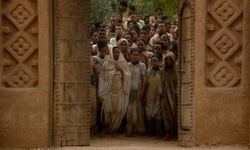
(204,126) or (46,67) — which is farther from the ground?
(46,67)

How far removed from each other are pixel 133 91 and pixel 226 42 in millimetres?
2603

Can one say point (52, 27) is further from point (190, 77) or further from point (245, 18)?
point (245, 18)

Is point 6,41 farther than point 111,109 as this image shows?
No

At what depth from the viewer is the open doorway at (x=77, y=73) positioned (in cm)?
1197

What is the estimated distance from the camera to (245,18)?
11680mm

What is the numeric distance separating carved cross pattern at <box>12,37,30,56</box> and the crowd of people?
2.13m

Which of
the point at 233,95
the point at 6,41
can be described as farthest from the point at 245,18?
the point at 6,41

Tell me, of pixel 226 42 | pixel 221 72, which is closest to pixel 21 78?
pixel 221 72

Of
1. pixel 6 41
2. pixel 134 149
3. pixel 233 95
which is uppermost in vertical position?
pixel 6 41

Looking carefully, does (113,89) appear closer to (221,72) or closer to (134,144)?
(134,144)

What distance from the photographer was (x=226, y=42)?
1178 centimetres

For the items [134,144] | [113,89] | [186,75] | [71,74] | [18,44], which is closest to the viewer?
[18,44]

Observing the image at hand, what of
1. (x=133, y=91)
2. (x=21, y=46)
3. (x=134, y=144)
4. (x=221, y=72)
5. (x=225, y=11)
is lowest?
(x=134, y=144)

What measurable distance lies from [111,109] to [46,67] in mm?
2308
